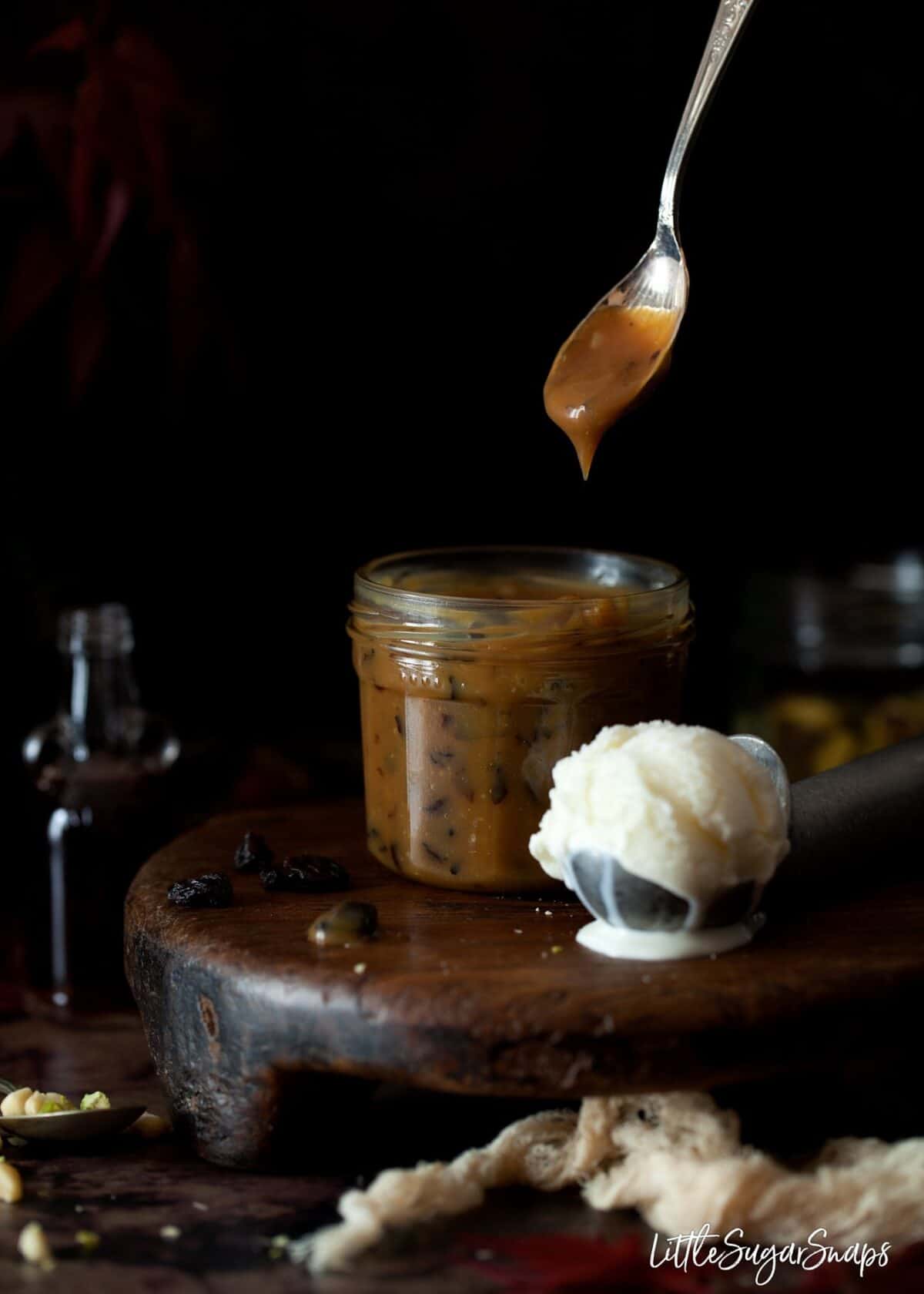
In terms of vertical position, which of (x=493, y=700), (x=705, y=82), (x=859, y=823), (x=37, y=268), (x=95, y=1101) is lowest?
(x=95, y=1101)

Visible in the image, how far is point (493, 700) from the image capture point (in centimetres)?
162

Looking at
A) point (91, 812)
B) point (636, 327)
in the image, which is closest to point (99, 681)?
point (91, 812)

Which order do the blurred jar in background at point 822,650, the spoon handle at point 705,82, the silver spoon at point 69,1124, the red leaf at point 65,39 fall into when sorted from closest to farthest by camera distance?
the silver spoon at point 69,1124
the spoon handle at point 705,82
the red leaf at point 65,39
the blurred jar in background at point 822,650

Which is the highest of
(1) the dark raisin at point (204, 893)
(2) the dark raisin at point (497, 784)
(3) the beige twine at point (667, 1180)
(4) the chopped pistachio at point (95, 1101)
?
(2) the dark raisin at point (497, 784)

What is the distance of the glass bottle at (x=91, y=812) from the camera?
2.10m

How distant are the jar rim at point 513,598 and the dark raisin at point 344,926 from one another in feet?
1.03

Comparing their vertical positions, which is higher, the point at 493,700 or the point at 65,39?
the point at 65,39

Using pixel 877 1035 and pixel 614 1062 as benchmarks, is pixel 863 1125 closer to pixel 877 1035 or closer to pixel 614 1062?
pixel 877 1035

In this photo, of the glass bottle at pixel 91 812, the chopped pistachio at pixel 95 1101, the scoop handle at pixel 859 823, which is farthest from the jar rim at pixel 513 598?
the chopped pistachio at pixel 95 1101

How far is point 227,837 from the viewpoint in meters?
1.89

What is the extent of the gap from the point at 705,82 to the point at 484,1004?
94cm

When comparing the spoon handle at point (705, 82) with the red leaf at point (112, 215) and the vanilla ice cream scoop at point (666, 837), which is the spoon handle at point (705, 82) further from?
the red leaf at point (112, 215)

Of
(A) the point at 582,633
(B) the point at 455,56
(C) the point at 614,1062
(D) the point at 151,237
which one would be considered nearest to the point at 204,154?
(D) the point at 151,237

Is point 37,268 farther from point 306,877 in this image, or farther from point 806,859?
point 806,859
